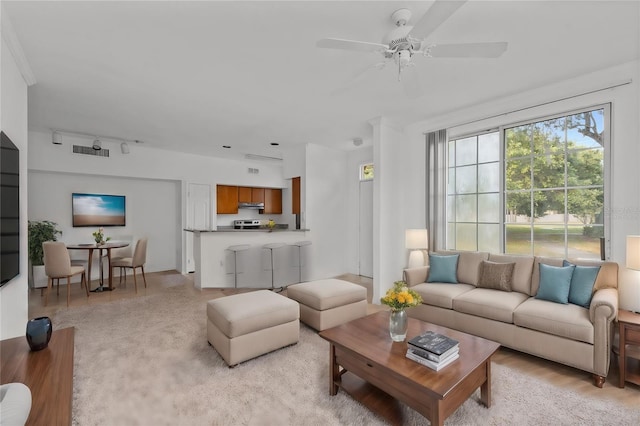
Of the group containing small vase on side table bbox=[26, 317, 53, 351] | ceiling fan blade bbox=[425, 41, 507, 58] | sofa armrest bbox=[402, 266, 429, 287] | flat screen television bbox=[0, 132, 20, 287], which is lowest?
sofa armrest bbox=[402, 266, 429, 287]

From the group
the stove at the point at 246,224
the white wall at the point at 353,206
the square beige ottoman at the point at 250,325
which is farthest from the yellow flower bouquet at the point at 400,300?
the stove at the point at 246,224

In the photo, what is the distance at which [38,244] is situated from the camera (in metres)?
4.81

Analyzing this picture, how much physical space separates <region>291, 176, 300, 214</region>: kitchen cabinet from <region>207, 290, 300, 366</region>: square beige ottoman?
3.35m

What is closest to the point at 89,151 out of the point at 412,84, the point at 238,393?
the point at 238,393

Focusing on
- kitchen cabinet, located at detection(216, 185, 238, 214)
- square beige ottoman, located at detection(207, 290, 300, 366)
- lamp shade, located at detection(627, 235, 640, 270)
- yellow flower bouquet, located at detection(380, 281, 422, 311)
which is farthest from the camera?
kitchen cabinet, located at detection(216, 185, 238, 214)

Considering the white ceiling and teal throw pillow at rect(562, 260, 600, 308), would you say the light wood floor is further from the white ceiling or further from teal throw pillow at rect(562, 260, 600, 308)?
the white ceiling

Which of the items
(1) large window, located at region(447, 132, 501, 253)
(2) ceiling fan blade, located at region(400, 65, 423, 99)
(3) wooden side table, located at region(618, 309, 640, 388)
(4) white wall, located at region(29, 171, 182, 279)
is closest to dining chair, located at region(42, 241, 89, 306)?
(4) white wall, located at region(29, 171, 182, 279)

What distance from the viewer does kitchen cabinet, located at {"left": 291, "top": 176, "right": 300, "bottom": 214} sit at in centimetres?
619

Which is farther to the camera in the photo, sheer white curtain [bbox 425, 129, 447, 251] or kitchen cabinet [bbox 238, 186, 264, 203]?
kitchen cabinet [bbox 238, 186, 264, 203]

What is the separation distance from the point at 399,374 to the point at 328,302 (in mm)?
1564

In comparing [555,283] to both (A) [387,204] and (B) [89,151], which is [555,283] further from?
(B) [89,151]

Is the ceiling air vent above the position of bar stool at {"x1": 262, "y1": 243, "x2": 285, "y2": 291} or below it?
above

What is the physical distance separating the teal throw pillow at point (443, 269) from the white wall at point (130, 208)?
529 cm

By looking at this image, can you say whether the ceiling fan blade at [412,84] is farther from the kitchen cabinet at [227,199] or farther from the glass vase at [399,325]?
the kitchen cabinet at [227,199]
